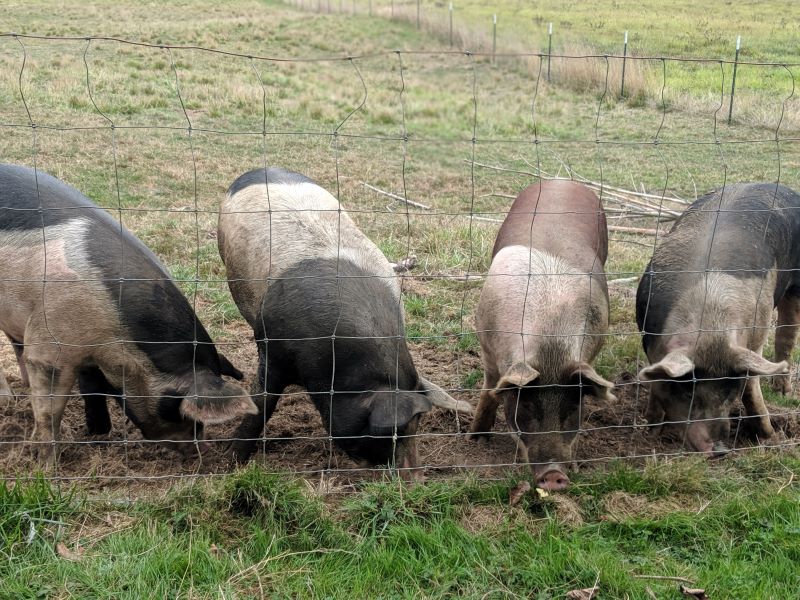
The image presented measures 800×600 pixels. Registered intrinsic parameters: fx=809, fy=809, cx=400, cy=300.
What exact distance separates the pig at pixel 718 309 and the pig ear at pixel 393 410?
48.3 inches

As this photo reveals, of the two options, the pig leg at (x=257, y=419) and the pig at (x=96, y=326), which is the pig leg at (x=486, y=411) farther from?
the pig at (x=96, y=326)

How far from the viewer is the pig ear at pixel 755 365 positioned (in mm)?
4199

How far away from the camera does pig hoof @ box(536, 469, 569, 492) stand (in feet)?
13.3

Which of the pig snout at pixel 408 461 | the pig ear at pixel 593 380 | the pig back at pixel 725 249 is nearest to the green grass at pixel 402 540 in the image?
the pig snout at pixel 408 461

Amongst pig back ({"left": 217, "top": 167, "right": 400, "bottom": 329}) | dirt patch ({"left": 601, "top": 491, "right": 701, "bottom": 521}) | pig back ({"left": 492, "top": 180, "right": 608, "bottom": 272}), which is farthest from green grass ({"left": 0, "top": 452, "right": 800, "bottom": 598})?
pig back ({"left": 492, "top": 180, "right": 608, "bottom": 272})

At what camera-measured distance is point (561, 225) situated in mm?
5312

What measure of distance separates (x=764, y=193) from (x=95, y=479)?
4598 millimetres

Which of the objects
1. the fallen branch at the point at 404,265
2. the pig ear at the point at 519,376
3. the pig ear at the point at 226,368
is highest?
the pig ear at the point at 519,376

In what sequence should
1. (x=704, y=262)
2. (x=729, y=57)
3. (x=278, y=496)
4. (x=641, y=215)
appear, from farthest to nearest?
(x=729, y=57)
(x=641, y=215)
(x=704, y=262)
(x=278, y=496)

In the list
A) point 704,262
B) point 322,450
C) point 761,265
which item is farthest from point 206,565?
point 761,265

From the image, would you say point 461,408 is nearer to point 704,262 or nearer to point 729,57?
point 704,262

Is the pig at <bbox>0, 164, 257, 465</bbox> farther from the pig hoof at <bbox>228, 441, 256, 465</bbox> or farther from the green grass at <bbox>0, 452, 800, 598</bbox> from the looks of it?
the green grass at <bbox>0, 452, 800, 598</bbox>

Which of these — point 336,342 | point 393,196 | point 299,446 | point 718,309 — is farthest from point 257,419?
point 393,196

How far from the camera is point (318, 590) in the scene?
338 centimetres
